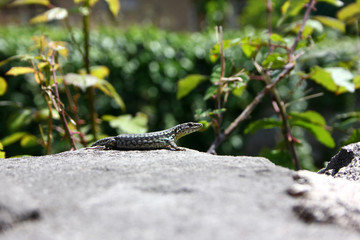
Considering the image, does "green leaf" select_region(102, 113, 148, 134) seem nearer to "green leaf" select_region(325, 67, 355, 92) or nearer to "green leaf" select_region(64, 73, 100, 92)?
"green leaf" select_region(64, 73, 100, 92)

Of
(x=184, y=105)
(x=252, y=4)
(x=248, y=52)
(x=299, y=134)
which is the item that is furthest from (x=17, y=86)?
(x=252, y=4)

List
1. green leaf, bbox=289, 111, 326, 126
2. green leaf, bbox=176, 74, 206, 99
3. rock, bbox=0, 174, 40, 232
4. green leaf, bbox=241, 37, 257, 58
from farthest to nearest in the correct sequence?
green leaf, bbox=176, 74, 206, 99 → green leaf, bbox=289, 111, 326, 126 → green leaf, bbox=241, 37, 257, 58 → rock, bbox=0, 174, 40, 232

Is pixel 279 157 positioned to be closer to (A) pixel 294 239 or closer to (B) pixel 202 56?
(A) pixel 294 239

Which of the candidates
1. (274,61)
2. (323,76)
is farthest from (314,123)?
(274,61)

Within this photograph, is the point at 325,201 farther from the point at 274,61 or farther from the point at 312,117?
the point at 312,117

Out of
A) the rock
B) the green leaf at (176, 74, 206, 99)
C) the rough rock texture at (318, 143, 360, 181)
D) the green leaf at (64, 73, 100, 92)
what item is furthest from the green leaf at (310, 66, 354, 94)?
the rock

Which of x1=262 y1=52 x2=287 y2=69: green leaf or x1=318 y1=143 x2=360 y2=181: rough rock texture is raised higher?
x1=262 y1=52 x2=287 y2=69: green leaf
